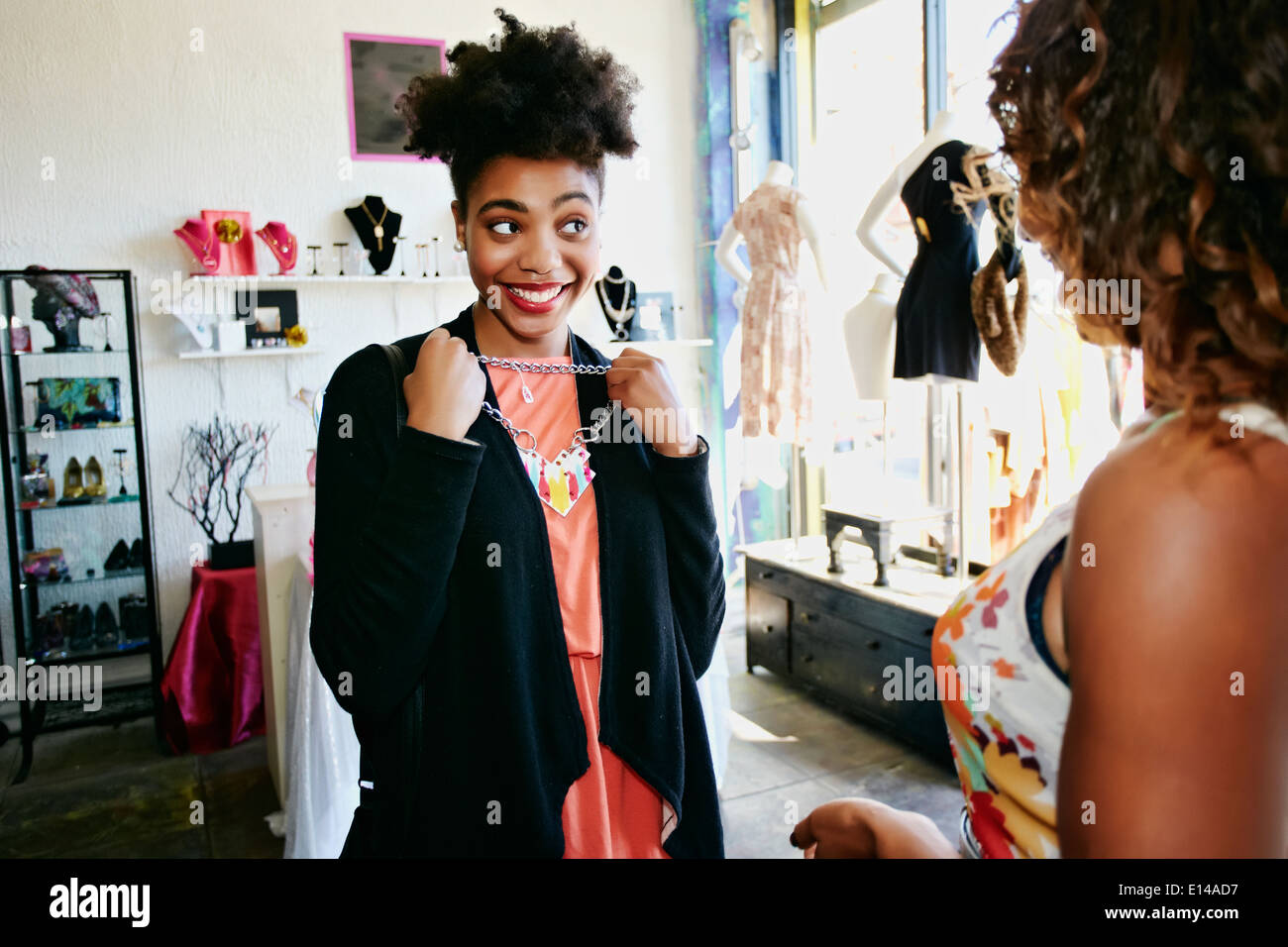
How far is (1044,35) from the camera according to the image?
2.04ft

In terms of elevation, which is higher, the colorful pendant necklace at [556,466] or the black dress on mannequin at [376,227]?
the black dress on mannequin at [376,227]

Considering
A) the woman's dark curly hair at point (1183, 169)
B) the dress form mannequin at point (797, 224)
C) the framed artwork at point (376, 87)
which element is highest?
the framed artwork at point (376, 87)

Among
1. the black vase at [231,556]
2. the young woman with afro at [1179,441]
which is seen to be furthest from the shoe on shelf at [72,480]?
the young woman with afro at [1179,441]

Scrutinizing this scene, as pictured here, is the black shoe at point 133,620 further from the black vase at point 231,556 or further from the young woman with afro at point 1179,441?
the young woman with afro at point 1179,441

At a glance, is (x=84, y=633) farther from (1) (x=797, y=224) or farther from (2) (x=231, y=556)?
(1) (x=797, y=224)

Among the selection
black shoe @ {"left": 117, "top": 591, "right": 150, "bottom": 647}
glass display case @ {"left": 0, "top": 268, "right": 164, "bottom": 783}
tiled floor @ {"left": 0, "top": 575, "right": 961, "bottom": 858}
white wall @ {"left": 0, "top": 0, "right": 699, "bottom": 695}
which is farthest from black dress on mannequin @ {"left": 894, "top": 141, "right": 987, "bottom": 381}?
black shoe @ {"left": 117, "top": 591, "right": 150, "bottom": 647}

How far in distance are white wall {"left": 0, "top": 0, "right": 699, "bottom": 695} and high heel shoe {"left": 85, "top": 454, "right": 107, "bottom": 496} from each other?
356mm

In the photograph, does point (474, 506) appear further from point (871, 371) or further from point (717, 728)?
point (871, 371)

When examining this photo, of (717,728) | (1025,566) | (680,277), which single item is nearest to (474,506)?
(1025,566)

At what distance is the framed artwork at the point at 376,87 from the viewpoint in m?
4.42

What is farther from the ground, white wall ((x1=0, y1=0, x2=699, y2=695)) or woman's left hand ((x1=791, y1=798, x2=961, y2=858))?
white wall ((x1=0, y1=0, x2=699, y2=695))

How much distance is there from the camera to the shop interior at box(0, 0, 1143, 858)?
3.16 meters

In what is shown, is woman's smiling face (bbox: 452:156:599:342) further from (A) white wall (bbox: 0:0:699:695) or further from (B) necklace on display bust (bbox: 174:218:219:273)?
(A) white wall (bbox: 0:0:699:695)

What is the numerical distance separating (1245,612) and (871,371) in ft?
10.4
